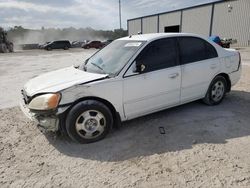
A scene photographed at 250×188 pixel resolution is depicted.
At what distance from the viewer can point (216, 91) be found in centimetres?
505

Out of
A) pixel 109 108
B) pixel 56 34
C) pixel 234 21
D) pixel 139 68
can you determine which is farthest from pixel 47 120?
pixel 56 34

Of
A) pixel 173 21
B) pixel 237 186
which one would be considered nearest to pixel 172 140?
pixel 237 186

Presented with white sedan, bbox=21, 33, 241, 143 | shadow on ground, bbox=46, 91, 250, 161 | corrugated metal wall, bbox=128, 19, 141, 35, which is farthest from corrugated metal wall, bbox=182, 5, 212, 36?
shadow on ground, bbox=46, 91, 250, 161

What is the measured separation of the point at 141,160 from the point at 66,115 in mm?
1266

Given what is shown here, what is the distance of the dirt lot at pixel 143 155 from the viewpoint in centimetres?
276

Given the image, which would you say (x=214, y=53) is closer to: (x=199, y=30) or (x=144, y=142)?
(x=144, y=142)

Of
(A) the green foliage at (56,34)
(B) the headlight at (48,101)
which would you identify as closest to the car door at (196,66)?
(B) the headlight at (48,101)

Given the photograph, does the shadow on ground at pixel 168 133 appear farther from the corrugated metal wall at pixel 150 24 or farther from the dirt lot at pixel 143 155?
the corrugated metal wall at pixel 150 24

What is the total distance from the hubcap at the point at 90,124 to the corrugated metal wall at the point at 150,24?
3861cm

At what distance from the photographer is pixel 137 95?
12.8ft

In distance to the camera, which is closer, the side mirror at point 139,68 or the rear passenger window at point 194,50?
the side mirror at point 139,68

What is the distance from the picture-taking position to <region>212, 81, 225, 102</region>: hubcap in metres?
5.01

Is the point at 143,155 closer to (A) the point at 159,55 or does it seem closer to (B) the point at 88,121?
(B) the point at 88,121

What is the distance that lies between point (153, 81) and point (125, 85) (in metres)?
0.54
